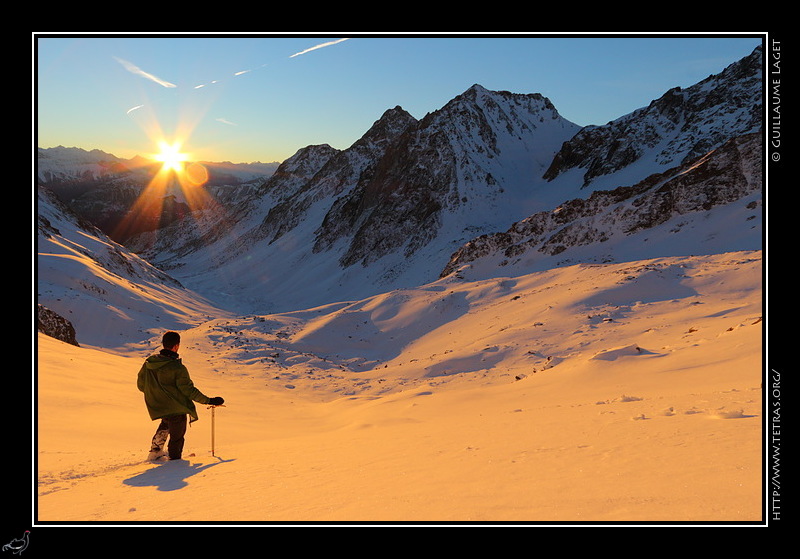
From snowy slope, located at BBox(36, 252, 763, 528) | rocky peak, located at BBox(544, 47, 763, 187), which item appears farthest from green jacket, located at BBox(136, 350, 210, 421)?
rocky peak, located at BBox(544, 47, 763, 187)

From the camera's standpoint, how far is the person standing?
19.8 feet

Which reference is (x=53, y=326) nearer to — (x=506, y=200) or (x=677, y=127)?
(x=506, y=200)

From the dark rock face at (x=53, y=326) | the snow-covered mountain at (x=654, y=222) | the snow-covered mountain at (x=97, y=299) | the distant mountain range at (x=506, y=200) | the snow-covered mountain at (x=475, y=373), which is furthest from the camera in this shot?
the distant mountain range at (x=506, y=200)

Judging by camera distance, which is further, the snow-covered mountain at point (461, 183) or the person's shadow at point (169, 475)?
the snow-covered mountain at point (461, 183)

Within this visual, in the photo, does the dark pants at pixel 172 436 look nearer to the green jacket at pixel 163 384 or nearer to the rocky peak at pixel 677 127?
the green jacket at pixel 163 384

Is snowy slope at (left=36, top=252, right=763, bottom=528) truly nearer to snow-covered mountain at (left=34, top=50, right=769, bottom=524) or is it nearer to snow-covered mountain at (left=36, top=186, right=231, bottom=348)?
snow-covered mountain at (left=34, top=50, right=769, bottom=524)

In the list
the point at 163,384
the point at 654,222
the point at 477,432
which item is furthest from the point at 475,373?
the point at 654,222

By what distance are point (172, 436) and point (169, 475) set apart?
2.89 feet

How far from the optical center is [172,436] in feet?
19.9

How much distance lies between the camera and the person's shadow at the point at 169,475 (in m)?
4.79

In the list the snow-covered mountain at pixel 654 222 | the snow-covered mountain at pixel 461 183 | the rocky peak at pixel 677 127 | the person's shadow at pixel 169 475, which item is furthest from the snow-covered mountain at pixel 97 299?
the rocky peak at pixel 677 127
